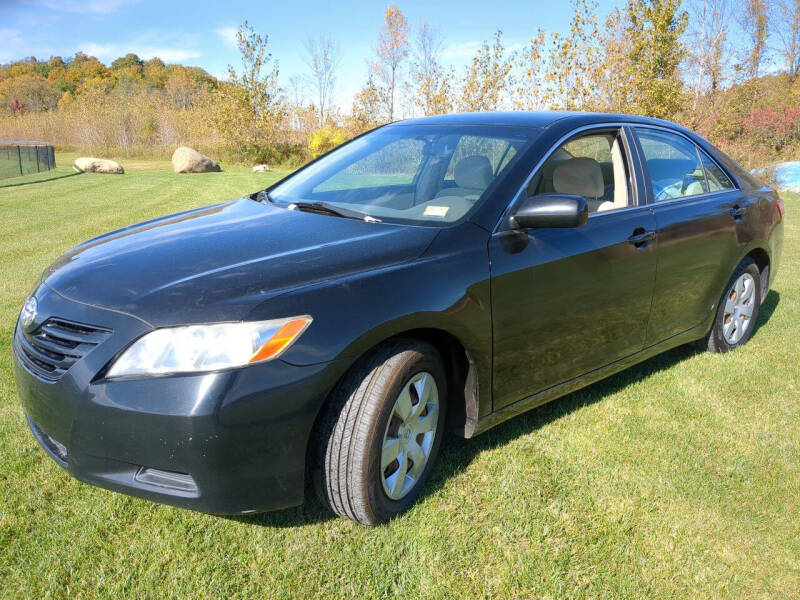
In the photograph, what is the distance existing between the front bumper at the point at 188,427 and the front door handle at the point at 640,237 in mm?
1938

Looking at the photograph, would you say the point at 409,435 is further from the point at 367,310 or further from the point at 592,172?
the point at 592,172

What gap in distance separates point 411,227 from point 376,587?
1406 millimetres

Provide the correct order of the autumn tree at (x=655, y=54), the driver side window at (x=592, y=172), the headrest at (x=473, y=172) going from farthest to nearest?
the autumn tree at (x=655, y=54) → the driver side window at (x=592, y=172) → the headrest at (x=473, y=172)

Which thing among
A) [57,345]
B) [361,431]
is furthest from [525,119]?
[57,345]

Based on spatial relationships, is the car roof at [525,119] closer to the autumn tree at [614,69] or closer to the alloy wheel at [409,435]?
the alloy wheel at [409,435]

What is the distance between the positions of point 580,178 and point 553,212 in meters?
0.84

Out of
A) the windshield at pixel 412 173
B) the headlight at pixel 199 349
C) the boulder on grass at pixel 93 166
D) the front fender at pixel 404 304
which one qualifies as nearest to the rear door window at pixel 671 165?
the windshield at pixel 412 173

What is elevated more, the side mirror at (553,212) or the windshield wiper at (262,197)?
the windshield wiper at (262,197)

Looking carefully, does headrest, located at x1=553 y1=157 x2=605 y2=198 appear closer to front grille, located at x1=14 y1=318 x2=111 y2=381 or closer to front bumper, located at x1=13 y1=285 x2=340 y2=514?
front bumper, located at x1=13 y1=285 x2=340 y2=514

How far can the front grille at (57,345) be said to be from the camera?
2.22 metres

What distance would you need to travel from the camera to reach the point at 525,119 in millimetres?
3500

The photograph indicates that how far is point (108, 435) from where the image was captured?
7.02ft

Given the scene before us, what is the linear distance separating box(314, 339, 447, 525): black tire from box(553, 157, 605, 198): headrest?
1.44m

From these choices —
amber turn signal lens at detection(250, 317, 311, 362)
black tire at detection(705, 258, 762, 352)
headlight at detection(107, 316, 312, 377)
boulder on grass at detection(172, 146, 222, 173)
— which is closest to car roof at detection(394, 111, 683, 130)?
black tire at detection(705, 258, 762, 352)
